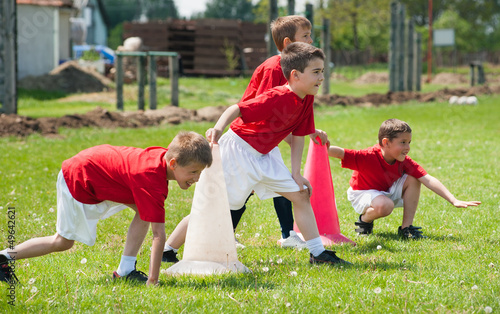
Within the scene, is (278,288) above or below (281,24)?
below

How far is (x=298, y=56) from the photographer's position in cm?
422

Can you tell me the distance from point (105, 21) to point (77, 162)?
216 feet

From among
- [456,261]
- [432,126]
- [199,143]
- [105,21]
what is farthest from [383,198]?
[105,21]

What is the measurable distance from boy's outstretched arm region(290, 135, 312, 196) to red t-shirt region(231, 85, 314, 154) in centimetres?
8

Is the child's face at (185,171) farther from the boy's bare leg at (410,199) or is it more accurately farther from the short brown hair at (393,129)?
the boy's bare leg at (410,199)

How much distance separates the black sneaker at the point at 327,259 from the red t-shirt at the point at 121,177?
1262 millimetres

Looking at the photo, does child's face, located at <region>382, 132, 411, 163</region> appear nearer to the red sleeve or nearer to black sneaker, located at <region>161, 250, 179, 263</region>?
the red sleeve

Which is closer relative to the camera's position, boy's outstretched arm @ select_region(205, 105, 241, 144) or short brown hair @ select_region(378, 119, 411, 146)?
Result: boy's outstretched arm @ select_region(205, 105, 241, 144)

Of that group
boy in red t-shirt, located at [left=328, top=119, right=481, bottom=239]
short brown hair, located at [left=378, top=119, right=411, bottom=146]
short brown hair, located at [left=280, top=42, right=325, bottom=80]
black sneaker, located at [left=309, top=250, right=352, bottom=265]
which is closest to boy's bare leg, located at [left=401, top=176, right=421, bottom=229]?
boy in red t-shirt, located at [left=328, top=119, right=481, bottom=239]

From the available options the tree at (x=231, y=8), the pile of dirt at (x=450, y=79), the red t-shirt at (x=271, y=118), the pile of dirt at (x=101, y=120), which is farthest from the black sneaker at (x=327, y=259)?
the tree at (x=231, y=8)

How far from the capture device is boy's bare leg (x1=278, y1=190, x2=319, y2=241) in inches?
171

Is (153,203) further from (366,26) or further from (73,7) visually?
(366,26)

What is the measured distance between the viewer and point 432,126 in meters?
12.4

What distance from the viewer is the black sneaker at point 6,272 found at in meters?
3.73
